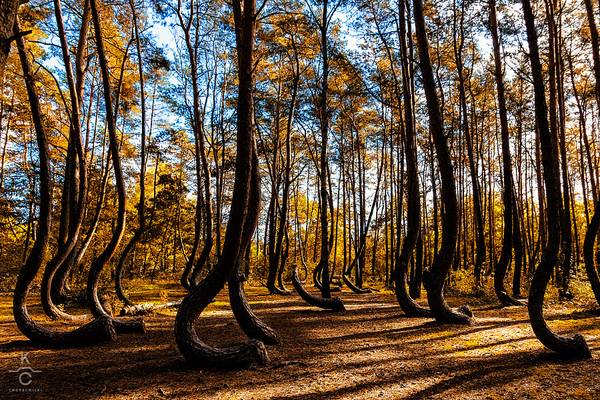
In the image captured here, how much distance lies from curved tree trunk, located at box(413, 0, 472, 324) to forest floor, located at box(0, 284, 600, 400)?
0.38m

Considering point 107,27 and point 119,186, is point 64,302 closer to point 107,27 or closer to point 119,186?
point 119,186

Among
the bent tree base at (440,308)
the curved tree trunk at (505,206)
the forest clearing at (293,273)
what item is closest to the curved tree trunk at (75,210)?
the forest clearing at (293,273)

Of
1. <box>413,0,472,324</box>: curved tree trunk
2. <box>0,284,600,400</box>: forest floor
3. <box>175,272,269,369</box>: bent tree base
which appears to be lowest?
<box>0,284,600,400</box>: forest floor

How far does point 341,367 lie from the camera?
4.46 m

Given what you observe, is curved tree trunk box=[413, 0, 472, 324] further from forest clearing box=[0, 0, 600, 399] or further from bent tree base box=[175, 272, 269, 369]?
bent tree base box=[175, 272, 269, 369]

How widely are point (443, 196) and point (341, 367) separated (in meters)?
3.58

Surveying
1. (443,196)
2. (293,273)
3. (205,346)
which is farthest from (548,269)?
(293,273)

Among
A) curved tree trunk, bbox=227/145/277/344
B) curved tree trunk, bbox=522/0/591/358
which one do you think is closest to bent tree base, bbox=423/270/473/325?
curved tree trunk, bbox=522/0/591/358

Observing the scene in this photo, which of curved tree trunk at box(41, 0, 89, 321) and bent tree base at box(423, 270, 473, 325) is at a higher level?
curved tree trunk at box(41, 0, 89, 321)

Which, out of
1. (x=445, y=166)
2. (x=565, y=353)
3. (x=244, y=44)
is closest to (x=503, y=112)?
(x=445, y=166)

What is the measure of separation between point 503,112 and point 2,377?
1091 centimetres

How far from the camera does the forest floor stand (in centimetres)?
353

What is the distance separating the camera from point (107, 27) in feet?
36.1

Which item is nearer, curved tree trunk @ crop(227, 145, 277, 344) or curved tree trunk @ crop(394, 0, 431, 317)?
curved tree trunk @ crop(227, 145, 277, 344)
